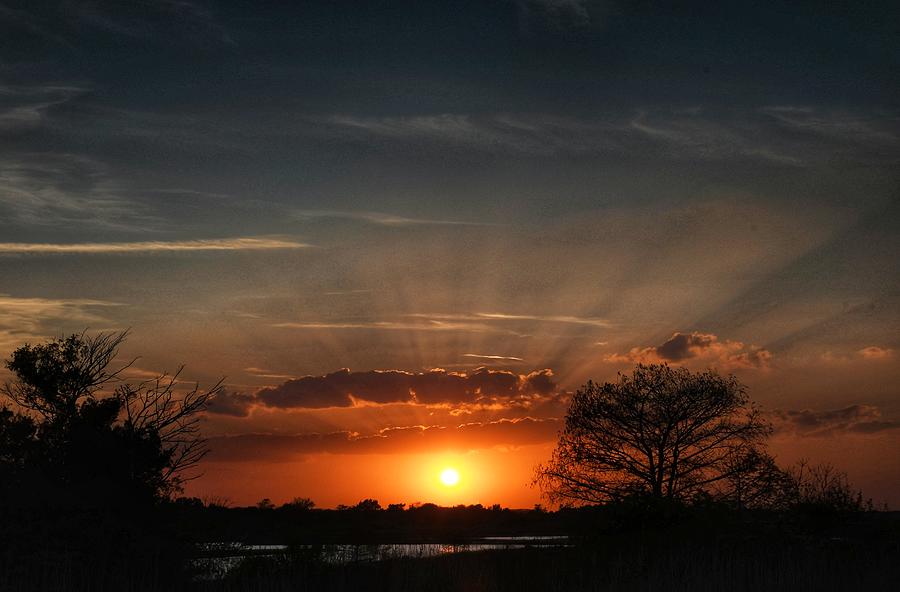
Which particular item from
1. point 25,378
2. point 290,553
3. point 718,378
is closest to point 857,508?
point 718,378

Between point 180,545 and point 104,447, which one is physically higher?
point 104,447

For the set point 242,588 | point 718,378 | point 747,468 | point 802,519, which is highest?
point 718,378

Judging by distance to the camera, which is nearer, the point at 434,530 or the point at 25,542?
the point at 25,542

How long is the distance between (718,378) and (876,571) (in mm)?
23434

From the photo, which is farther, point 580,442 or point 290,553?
point 580,442

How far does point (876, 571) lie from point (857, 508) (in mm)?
11396

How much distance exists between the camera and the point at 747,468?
5281 centimetres

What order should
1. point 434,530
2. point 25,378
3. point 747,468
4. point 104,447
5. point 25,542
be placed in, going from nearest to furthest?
point 25,542
point 104,447
point 25,378
point 747,468
point 434,530

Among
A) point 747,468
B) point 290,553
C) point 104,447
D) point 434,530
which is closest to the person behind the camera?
point 290,553

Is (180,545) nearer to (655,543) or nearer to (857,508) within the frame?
(655,543)

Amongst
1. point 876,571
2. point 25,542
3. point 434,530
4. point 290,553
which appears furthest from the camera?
point 434,530

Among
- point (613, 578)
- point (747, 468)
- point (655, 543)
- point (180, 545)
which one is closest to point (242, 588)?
point (180, 545)

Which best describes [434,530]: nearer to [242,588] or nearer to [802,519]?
[802,519]

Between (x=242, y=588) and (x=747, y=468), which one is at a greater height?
(x=747, y=468)
